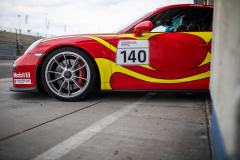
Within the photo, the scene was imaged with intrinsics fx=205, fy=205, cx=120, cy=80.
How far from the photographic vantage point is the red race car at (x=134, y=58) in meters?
2.65

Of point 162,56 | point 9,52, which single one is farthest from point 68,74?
point 9,52

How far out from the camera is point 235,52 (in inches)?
30.8

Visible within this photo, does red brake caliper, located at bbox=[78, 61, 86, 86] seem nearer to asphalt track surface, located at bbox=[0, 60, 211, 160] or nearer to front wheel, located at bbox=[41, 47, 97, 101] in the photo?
front wheel, located at bbox=[41, 47, 97, 101]

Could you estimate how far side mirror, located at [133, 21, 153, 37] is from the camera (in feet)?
8.18

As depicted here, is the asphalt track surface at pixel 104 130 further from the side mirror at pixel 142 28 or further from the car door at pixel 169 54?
the side mirror at pixel 142 28

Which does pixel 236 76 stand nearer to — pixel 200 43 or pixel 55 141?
pixel 55 141

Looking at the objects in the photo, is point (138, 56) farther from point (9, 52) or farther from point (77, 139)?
point (9, 52)

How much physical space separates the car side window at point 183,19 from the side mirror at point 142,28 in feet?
0.87

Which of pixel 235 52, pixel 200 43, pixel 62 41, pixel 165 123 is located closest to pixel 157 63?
pixel 200 43

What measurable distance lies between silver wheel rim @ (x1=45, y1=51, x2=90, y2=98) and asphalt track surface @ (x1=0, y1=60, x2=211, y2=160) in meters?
0.19

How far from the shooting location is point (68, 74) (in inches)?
112

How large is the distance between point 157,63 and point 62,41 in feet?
4.40

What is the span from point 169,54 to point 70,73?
4.49 feet

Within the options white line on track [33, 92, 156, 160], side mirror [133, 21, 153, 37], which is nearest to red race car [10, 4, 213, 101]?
side mirror [133, 21, 153, 37]
